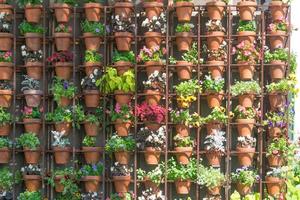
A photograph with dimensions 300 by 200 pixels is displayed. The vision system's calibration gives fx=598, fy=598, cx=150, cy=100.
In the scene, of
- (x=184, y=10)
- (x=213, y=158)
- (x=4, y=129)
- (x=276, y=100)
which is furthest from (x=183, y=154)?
(x=4, y=129)

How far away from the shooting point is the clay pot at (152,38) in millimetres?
7215

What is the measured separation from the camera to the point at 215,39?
23.6 ft

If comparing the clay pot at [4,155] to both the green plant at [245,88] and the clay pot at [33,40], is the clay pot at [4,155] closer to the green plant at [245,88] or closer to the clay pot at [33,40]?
the clay pot at [33,40]

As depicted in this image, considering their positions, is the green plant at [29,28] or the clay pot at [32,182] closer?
the clay pot at [32,182]

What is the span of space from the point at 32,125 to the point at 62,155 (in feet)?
1.72

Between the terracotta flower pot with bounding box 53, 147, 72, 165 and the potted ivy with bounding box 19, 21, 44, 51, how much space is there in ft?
4.22

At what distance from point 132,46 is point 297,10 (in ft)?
6.82

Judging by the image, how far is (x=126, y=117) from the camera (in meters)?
7.18

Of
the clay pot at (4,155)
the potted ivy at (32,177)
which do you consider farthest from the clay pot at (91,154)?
the clay pot at (4,155)

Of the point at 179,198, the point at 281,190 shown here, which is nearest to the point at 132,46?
the point at 179,198

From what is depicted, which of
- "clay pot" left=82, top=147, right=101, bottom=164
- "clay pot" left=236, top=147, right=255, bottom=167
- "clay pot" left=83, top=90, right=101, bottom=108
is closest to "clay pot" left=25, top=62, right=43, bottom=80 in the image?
"clay pot" left=83, top=90, right=101, bottom=108

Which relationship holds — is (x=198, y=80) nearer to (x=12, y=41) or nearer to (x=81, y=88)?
(x=81, y=88)

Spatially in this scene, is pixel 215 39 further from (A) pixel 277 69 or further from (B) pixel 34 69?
(B) pixel 34 69

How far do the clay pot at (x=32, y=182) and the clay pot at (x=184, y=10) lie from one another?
2608mm
